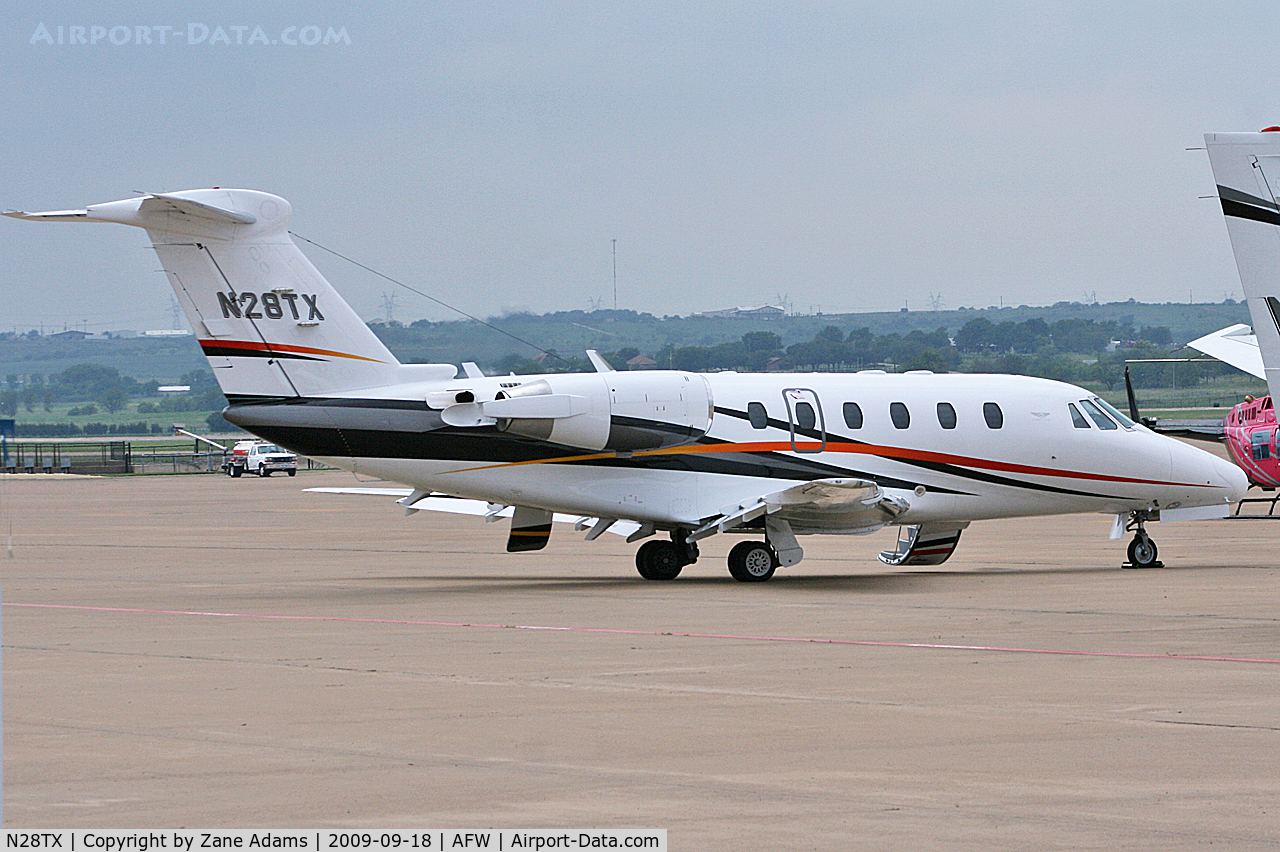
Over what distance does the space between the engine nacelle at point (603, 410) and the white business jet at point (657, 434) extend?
0.03m

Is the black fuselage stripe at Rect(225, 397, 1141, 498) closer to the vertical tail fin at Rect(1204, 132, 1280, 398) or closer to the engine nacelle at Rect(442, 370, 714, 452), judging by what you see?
the engine nacelle at Rect(442, 370, 714, 452)

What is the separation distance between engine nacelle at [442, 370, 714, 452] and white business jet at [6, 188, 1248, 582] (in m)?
0.03

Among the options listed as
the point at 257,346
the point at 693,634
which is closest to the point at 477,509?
the point at 257,346

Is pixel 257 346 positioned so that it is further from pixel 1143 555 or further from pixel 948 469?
pixel 1143 555

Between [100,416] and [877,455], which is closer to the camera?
[877,455]

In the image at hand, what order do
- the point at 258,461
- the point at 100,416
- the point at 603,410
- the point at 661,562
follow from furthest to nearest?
the point at 100,416, the point at 258,461, the point at 661,562, the point at 603,410

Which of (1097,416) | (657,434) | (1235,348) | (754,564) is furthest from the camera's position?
(1235,348)

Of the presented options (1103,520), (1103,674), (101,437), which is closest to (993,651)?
(1103,674)

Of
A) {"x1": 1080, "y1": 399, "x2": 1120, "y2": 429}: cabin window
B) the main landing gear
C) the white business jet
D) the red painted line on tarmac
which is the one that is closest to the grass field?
the main landing gear

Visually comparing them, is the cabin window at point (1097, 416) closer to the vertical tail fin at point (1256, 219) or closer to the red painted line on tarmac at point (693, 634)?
the red painted line on tarmac at point (693, 634)

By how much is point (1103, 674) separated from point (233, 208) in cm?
1298

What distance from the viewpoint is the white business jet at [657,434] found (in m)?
21.5

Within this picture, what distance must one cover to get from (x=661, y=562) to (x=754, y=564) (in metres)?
1.64

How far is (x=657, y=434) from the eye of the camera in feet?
75.5
